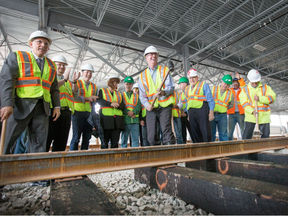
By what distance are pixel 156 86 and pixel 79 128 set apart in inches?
81.7

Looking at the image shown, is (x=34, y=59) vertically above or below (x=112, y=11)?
below

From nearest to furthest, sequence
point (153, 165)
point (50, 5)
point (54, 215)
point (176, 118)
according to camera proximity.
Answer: point (54, 215), point (153, 165), point (176, 118), point (50, 5)

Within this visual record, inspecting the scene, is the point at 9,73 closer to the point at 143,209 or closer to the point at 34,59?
the point at 34,59

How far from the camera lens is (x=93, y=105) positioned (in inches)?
172

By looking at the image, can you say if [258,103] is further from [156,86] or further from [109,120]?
[109,120]

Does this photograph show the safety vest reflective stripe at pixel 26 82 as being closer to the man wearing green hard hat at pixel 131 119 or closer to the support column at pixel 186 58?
the man wearing green hard hat at pixel 131 119

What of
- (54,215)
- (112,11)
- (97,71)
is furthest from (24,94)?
(97,71)

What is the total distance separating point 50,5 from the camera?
292 inches

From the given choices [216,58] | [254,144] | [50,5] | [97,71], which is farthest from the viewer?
[97,71]

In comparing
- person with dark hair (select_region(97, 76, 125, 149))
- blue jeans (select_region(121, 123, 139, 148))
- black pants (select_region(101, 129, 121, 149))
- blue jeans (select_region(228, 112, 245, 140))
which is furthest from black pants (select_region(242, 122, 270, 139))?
black pants (select_region(101, 129, 121, 149))

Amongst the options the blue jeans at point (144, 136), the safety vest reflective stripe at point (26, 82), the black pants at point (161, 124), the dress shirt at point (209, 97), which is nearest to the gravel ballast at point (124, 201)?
the black pants at point (161, 124)

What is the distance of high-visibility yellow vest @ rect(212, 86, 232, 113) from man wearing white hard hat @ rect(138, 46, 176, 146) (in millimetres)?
2612

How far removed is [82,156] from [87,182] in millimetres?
255

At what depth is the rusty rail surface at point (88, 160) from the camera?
60.5 inches
